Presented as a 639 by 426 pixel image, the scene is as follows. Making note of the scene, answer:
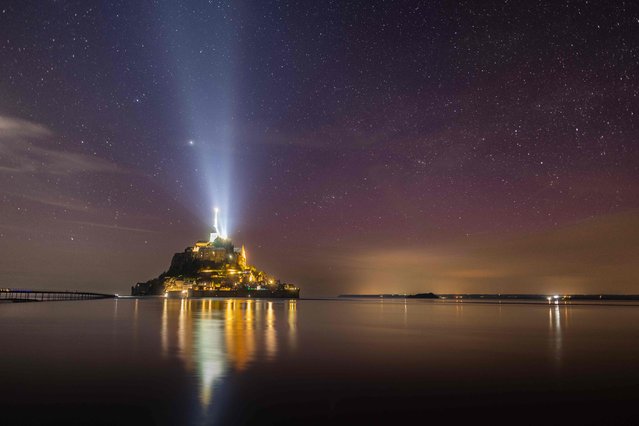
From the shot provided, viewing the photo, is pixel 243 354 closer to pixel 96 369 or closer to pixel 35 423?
pixel 96 369

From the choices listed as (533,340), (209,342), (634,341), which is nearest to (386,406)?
(209,342)

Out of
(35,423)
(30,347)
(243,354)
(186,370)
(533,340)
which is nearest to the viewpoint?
(35,423)

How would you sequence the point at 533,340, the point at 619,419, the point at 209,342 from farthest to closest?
the point at 533,340, the point at 209,342, the point at 619,419

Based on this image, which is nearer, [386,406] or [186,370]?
[386,406]

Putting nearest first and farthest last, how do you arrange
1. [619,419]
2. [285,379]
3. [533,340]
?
[619,419], [285,379], [533,340]

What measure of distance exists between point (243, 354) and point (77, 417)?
515 inches

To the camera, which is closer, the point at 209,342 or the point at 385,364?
the point at 385,364

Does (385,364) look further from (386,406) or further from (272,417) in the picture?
(272,417)

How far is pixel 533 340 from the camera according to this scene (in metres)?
33.6

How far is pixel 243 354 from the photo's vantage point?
957 inches

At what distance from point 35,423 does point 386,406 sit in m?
8.15

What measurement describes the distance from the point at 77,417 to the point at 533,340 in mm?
29907

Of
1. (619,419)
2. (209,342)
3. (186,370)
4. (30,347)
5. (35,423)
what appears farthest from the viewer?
(209,342)

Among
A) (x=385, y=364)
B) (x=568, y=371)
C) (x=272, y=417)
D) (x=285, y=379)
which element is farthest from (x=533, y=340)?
(x=272, y=417)
